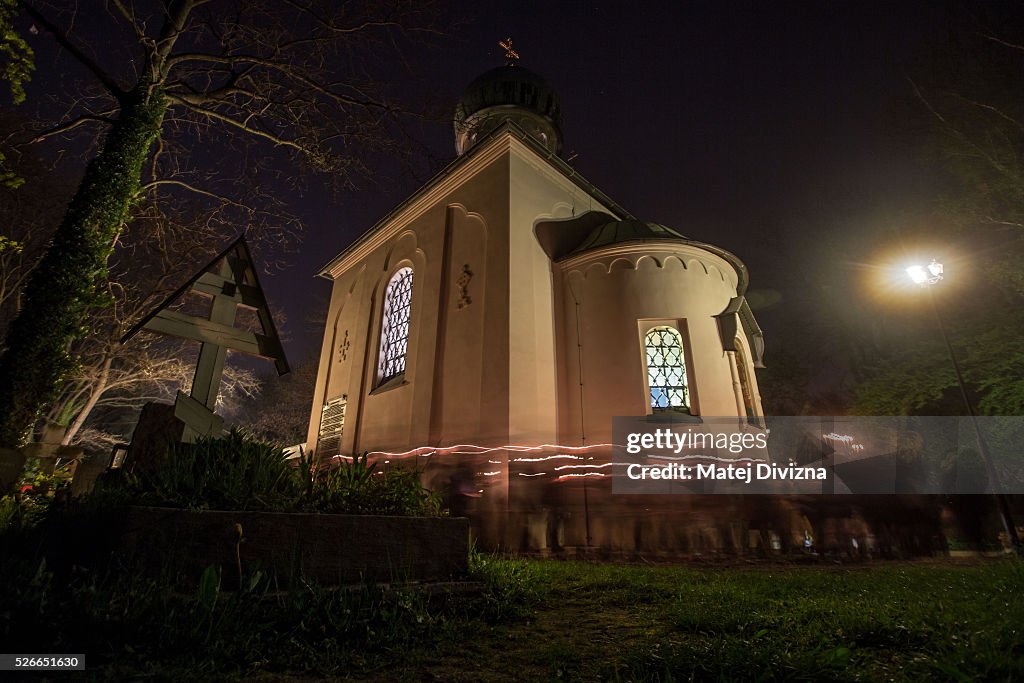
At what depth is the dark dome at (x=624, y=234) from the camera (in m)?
11.3

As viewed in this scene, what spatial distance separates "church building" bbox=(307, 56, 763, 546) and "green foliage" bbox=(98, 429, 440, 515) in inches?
168

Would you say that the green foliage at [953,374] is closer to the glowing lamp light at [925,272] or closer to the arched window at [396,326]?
the glowing lamp light at [925,272]

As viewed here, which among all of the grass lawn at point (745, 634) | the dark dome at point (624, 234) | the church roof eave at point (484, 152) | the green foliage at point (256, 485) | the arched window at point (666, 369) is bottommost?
the grass lawn at point (745, 634)

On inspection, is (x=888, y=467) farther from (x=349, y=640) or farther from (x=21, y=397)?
Result: (x=21, y=397)

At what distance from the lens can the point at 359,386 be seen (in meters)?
14.0

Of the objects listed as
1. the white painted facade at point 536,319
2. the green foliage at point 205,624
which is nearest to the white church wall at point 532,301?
the white painted facade at point 536,319

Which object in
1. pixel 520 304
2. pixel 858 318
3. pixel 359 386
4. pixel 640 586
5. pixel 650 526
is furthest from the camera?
pixel 858 318

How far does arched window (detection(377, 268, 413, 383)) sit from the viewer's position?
1343cm

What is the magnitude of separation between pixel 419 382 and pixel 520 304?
10.5ft

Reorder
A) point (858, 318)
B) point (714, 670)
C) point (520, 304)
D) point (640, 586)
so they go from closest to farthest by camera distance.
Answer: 1. point (714, 670)
2. point (640, 586)
3. point (520, 304)
4. point (858, 318)

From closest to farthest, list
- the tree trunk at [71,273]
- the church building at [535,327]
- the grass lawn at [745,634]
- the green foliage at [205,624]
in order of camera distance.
Result: the green foliage at [205,624]
the grass lawn at [745,634]
the tree trunk at [71,273]
the church building at [535,327]

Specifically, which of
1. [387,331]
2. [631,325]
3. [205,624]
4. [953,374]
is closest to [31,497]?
[205,624]

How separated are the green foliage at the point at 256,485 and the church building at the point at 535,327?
4275mm

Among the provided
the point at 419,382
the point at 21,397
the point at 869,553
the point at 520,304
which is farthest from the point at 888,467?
the point at 21,397
